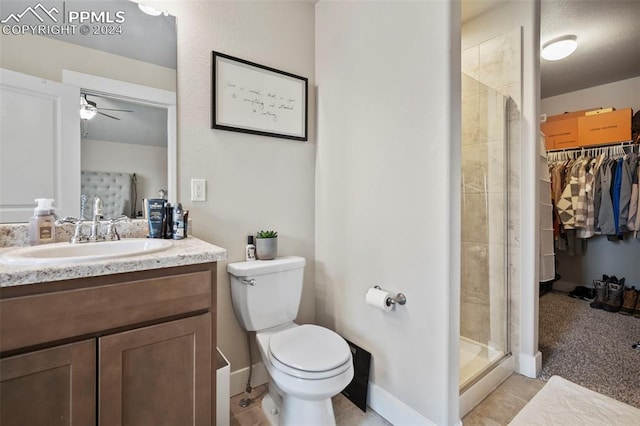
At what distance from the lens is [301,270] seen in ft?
5.52

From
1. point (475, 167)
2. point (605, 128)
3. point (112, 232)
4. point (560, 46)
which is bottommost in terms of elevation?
point (112, 232)

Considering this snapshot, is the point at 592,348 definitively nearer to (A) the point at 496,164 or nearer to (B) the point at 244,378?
(A) the point at 496,164

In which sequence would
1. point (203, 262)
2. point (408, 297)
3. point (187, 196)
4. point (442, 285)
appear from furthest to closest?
point (187, 196) < point (408, 297) < point (442, 285) < point (203, 262)

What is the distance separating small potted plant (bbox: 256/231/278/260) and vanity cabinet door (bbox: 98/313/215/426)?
24.4 inches

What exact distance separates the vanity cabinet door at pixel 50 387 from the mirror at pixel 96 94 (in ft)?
2.24

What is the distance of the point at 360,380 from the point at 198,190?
1.32m

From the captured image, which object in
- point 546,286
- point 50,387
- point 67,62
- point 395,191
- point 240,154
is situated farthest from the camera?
point 546,286

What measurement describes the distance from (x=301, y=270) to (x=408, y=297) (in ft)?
1.94

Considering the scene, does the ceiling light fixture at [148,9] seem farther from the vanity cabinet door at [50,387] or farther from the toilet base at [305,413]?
the toilet base at [305,413]

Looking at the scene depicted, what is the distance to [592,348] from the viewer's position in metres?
2.16

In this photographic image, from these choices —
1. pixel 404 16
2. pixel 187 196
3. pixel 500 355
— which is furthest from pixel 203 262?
pixel 500 355

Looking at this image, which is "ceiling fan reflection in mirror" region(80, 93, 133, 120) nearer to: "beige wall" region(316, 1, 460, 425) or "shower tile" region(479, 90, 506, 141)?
"beige wall" region(316, 1, 460, 425)

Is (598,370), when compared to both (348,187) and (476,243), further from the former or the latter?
(348,187)

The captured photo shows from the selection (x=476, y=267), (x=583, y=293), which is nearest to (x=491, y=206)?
(x=476, y=267)
